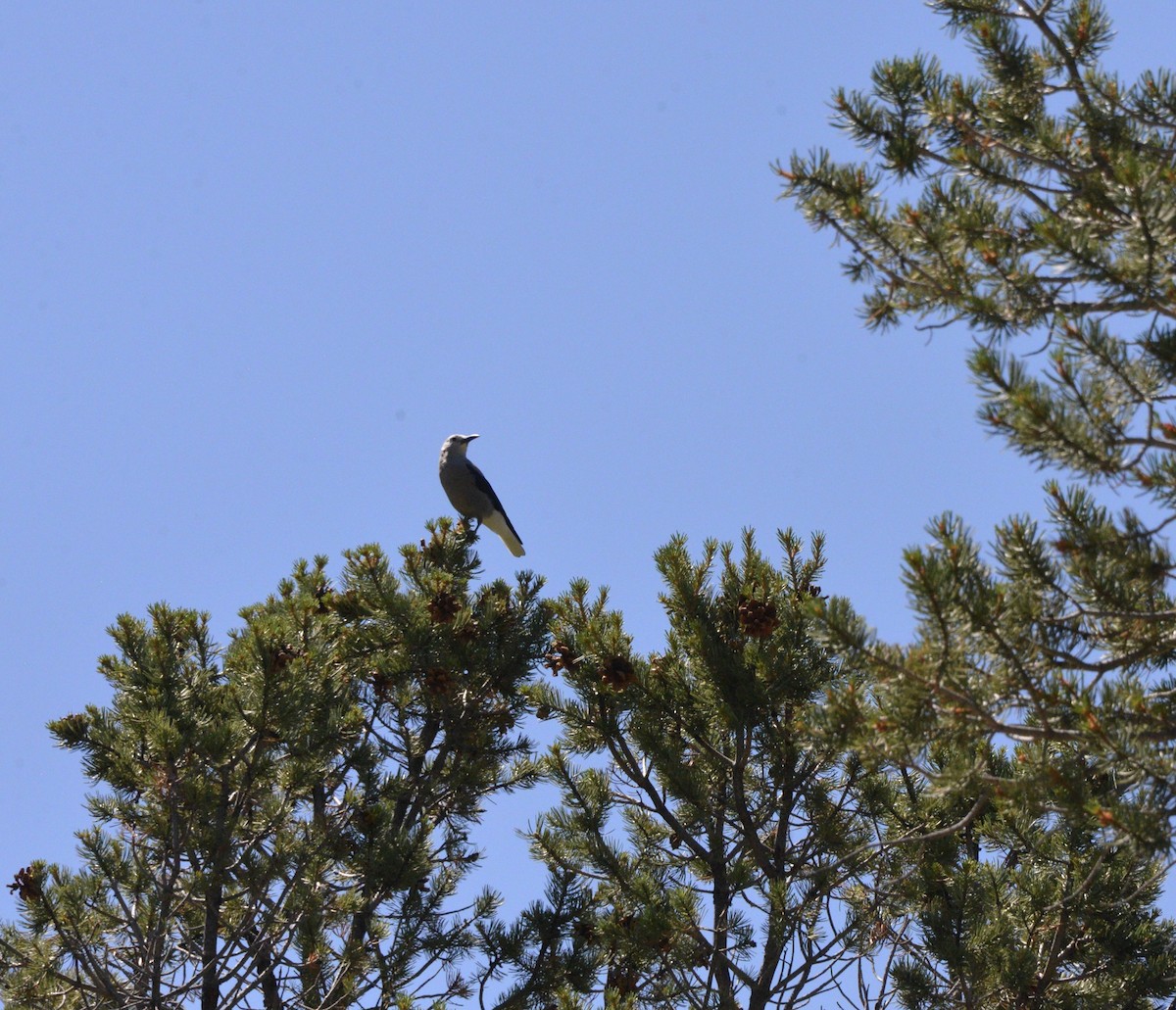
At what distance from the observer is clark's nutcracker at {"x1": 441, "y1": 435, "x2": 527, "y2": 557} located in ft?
36.8

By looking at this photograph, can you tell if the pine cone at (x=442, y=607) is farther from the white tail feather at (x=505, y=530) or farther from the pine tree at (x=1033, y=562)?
the white tail feather at (x=505, y=530)

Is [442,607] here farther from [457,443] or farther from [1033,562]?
[457,443]

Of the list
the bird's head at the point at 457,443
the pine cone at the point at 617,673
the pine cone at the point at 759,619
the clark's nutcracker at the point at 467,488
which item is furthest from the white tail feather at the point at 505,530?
the pine cone at the point at 759,619

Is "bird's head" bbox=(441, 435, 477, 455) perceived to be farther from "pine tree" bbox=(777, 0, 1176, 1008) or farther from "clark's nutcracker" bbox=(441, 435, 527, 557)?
"pine tree" bbox=(777, 0, 1176, 1008)

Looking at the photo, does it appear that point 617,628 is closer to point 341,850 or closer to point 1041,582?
point 341,850

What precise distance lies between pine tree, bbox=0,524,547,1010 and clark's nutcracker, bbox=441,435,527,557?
3918mm

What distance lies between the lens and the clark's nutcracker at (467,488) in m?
Answer: 11.2

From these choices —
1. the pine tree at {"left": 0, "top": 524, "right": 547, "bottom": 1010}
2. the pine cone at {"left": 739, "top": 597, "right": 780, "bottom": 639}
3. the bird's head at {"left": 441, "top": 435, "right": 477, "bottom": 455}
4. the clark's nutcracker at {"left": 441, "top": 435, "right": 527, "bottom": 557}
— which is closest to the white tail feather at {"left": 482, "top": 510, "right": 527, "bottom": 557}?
the clark's nutcracker at {"left": 441, "top": 435, "right": 527, "bottom": 557}

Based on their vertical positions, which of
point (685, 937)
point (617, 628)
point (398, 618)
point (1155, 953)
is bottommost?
point (1155, 953)

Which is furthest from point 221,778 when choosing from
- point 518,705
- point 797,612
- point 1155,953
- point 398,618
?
point 1155,953

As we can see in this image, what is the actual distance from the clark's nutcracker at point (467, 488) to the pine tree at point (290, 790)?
3918 mm

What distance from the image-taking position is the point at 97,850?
226 inches

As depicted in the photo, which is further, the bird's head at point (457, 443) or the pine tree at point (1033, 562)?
the bird's head at point (457, 443)

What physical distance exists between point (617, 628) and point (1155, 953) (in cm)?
287
